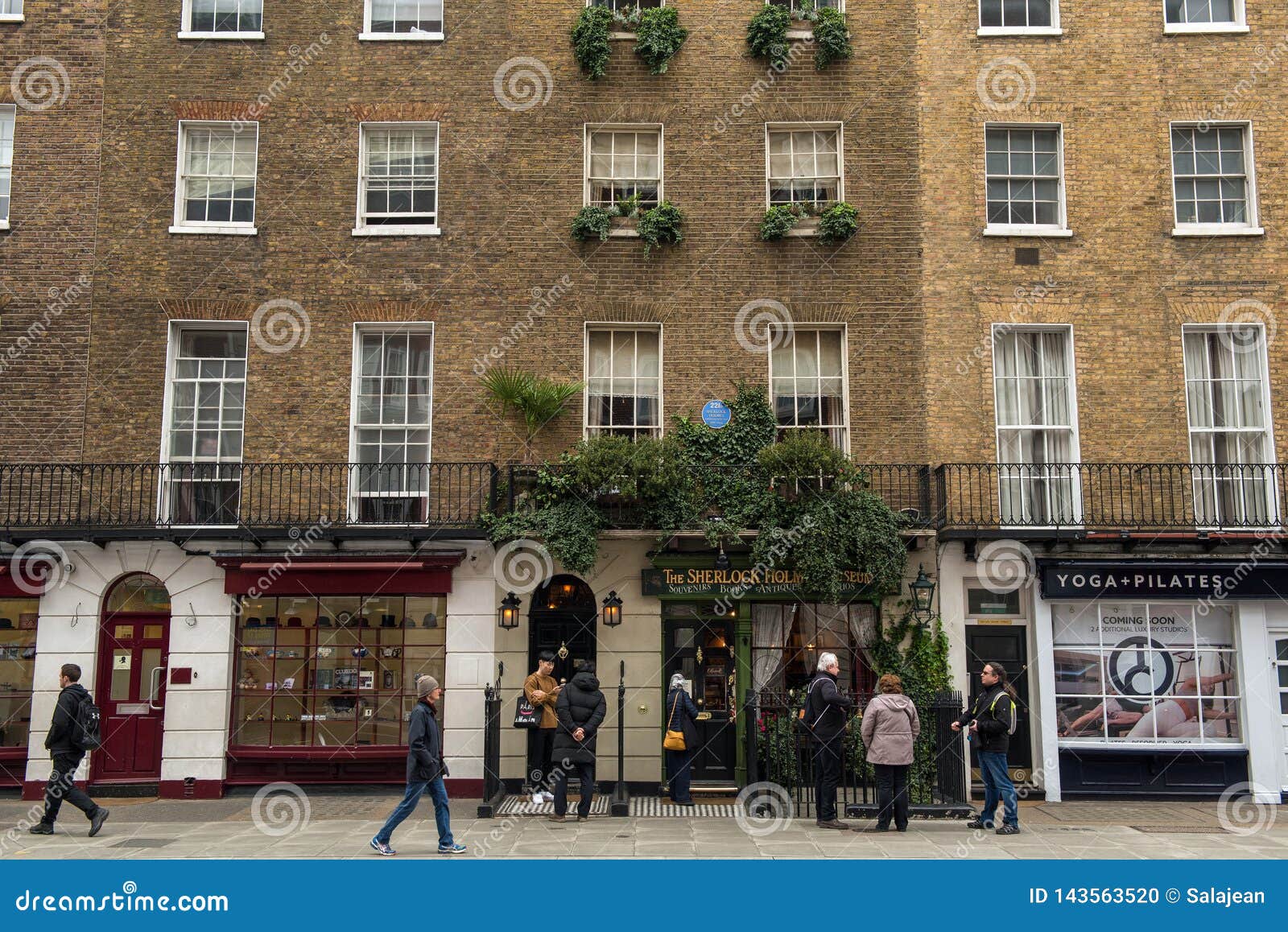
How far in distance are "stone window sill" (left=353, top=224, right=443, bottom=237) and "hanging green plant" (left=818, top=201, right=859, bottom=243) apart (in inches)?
234

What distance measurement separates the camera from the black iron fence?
44.0 feet

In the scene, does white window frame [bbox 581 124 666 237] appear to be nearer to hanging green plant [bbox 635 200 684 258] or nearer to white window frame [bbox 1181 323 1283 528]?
hanging green plant [bbox 635 200 684 258]

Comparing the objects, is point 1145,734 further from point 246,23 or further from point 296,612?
point 246,23

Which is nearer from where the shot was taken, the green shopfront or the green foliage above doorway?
the green foliage above doorway

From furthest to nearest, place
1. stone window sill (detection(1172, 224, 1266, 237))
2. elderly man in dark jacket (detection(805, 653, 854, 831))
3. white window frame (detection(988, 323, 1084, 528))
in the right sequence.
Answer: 1. stone window sill (detection(1172, 224, 1266, 237))
2. white window frame (detection(988, 323, 1084, 528))
3. elderly man in dark jacket (detection(805, 653, 854, 831))

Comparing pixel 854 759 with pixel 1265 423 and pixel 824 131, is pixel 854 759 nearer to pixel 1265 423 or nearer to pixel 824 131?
pixel 1265 423

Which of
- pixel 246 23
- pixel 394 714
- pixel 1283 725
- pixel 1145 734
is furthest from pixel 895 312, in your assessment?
pixel 246 23

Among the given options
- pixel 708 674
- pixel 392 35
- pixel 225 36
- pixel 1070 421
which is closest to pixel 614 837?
pixel 708 674

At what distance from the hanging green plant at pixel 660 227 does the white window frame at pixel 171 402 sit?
6.27 meters

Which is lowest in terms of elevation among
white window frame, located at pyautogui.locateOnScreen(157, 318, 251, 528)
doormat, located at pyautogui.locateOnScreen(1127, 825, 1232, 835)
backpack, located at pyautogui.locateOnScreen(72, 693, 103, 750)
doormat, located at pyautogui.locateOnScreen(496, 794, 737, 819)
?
doormat, located at pyautogui.locateOnScreen(1127, 825, 1232, 835)

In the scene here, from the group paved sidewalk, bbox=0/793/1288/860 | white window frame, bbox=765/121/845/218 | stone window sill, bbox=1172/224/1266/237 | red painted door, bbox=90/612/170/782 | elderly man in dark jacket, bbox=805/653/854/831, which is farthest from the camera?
white window frame, bbox=765/121/845/218

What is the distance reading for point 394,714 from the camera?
16.1 meters

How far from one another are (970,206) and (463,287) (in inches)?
315

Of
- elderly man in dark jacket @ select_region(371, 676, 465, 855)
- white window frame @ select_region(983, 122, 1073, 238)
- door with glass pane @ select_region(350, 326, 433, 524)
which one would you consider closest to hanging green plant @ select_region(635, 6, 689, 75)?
white window frame @ select_region(983, 122, 1073, 238)
